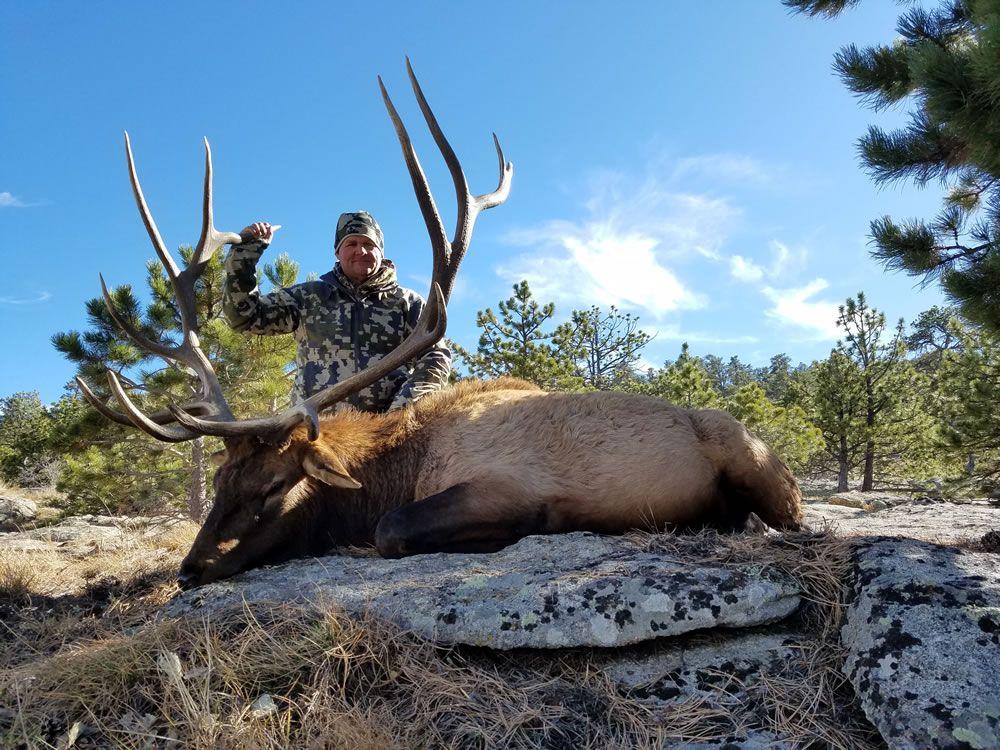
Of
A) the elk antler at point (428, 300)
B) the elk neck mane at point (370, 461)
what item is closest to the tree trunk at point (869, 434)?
the elk neck mane at point (370, 461)

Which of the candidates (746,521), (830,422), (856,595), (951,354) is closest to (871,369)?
(830,422)

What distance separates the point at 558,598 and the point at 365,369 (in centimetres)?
227

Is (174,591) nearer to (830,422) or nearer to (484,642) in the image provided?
(484,642)

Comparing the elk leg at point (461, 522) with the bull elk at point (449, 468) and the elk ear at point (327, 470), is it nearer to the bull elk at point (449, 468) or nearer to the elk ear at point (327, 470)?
the bull elk at point (449, 468)

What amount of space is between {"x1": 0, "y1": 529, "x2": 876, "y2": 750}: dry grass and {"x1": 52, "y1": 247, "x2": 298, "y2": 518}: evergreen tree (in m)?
8.41

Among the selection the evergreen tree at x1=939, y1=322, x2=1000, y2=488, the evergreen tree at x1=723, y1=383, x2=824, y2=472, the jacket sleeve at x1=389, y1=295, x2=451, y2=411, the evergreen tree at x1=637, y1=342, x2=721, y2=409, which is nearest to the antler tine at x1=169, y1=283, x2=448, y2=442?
the jacket sleeve at x1=389, y1=295, x2=451, y2=411

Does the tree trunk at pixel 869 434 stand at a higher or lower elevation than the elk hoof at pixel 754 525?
higher

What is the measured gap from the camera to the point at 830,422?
20016 mm

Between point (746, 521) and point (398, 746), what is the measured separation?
287cm

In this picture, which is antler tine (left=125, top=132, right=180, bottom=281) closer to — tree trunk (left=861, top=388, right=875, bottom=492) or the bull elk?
the bull elk

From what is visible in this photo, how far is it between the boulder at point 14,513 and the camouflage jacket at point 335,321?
10413 mm

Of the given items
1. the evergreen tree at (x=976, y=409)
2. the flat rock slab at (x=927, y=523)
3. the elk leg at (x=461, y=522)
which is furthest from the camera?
the evergreen tree at (x=976, y=409)

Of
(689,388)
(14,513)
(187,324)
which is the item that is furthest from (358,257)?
(14,513)

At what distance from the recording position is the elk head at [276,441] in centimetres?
344
